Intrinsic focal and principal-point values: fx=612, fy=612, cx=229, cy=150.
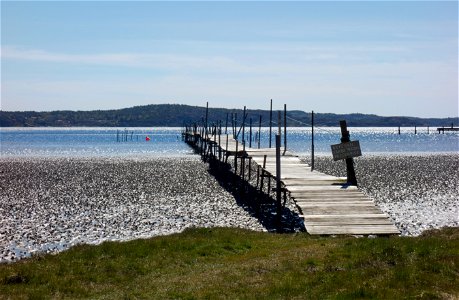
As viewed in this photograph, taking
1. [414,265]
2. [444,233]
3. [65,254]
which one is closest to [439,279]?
[414,265]

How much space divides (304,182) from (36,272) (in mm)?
13515

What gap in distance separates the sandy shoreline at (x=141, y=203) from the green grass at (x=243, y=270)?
15.6ft

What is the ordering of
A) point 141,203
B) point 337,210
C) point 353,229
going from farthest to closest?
point 141,203 < point 337,210 < point 353,229

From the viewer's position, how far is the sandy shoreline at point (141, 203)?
78.7 feet

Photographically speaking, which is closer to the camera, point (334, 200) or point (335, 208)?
point (335, 208)

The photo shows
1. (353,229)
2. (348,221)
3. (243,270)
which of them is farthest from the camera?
(348,221)

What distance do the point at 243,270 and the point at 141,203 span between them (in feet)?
63.1

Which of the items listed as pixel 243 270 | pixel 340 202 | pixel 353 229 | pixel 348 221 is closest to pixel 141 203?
pixel 340 202

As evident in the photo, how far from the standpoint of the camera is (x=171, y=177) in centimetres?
4738

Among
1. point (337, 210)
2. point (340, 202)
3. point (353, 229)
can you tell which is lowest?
point (353, 229)

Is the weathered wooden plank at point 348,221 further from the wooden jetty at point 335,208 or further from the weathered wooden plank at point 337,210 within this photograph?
the weathered wooden plank at point 337,210

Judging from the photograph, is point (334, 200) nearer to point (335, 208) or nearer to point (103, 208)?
point (335, 208)

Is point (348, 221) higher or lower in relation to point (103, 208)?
higher

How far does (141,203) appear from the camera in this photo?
32.5 metres
